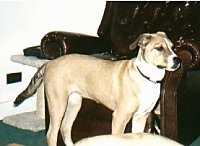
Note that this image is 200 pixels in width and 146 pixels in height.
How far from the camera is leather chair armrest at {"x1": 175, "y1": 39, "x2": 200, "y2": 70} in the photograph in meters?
2.93

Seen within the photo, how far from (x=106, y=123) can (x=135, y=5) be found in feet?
4.95

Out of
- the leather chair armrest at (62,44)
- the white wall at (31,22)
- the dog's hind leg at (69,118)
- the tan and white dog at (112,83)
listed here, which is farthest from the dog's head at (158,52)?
the white wall at (31,22)


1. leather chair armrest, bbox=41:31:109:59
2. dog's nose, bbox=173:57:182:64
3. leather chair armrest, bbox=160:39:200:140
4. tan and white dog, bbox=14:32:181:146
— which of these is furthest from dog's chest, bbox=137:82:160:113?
leather chair armrest, bbox=41:31:109:59

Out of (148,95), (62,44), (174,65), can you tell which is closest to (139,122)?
(148,95)

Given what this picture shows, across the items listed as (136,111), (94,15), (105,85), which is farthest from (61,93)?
(94,15)

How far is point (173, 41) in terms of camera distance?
11.2 ft

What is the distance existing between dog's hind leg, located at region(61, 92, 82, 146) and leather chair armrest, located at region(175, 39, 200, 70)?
91cm

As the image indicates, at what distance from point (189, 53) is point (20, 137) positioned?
6.37 feet

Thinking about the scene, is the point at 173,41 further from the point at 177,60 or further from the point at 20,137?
the point at 20,137

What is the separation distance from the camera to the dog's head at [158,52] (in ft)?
9.14

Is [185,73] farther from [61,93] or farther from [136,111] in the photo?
[61,93]

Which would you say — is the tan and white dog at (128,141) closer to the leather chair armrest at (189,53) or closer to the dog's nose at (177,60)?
the dog's nose at (177,60)

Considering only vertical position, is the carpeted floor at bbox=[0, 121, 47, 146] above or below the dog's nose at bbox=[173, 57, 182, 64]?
below

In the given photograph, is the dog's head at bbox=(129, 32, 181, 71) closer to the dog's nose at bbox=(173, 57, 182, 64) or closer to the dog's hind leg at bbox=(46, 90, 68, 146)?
the dog's nose at bbox=(173, 57, 182, 64)
